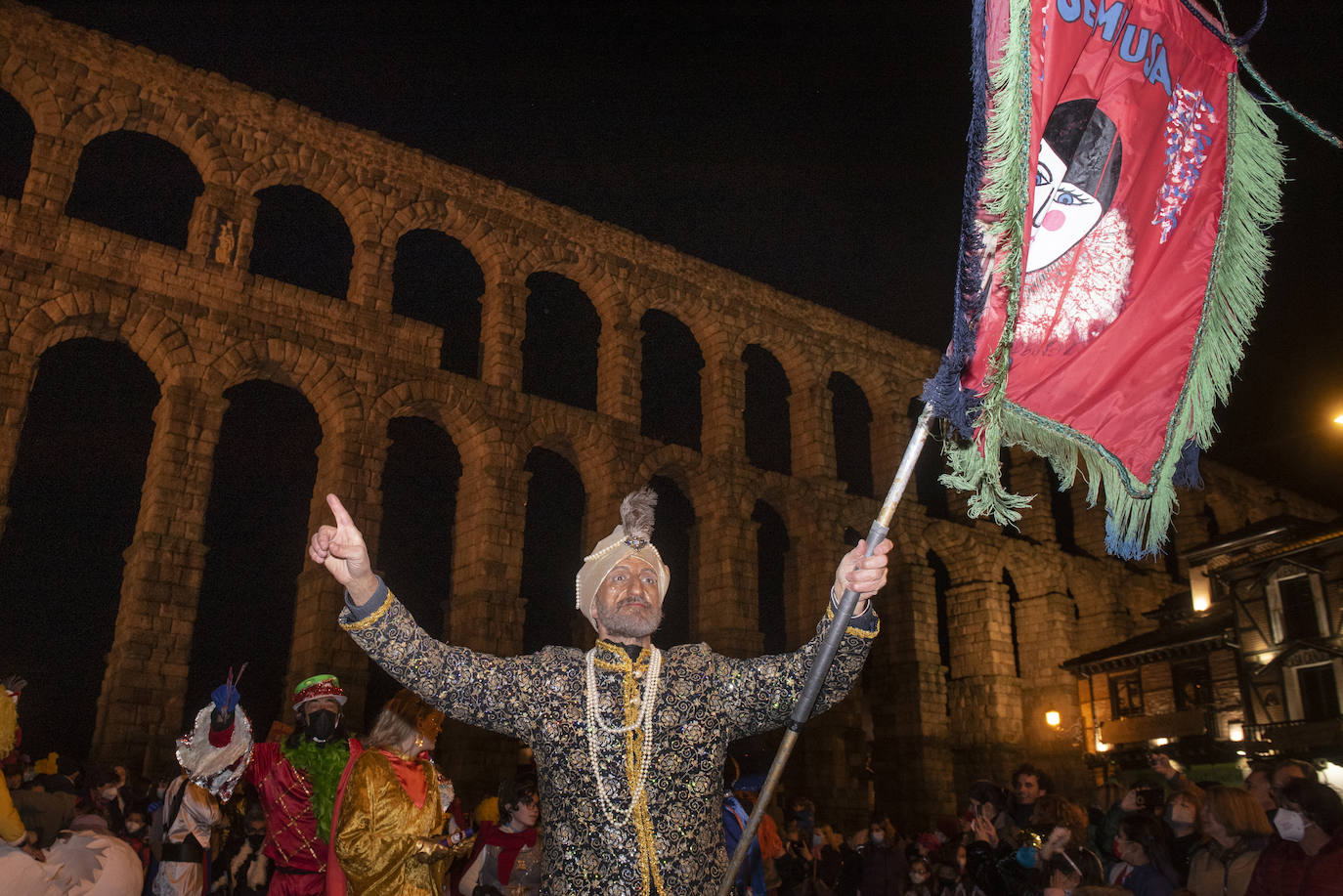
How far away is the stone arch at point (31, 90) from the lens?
17.2 m

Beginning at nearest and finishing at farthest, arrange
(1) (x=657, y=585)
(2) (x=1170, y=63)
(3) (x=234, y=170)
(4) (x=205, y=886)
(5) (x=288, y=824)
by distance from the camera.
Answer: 1. (1) (x=657, y=585)
2. (2) (x=1170, y=63)
3. (5) (x=288, y=824)
4. (4) (x=205, y=886)
5. (3) (x=234, y=170)

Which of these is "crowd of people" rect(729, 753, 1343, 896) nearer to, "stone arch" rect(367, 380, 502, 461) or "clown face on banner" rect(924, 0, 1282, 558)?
"clown face on banner" rect(924, 0, 1282, 558)

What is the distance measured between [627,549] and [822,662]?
0.94m

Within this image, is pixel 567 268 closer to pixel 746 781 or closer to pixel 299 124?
pixel 299 124

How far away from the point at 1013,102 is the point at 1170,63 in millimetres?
1396

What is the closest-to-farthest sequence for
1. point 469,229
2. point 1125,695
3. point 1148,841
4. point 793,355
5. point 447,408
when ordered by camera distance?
point 1148,841 < point 447,408 < point 469,229 < point 793,355 < point 1125,695

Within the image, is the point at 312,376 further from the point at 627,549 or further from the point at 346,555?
the point at 346,555

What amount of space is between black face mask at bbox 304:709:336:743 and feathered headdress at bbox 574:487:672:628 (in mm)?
2869

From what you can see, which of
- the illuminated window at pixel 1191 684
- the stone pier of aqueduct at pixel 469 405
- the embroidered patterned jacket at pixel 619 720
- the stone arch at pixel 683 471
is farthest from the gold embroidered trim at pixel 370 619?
the illuminated window at pixel 1191 684

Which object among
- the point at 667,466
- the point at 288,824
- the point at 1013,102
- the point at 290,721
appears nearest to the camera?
the point at 1013,102

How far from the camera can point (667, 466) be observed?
906 inches

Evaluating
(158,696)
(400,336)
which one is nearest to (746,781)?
(158,696)

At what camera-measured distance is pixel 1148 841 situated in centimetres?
636

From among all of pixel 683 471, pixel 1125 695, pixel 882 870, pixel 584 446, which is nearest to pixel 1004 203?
pixel 882 870
